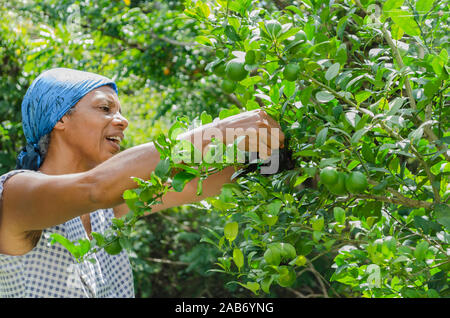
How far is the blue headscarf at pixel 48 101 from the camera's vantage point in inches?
75.0

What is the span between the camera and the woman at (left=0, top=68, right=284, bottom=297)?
158 centimetres

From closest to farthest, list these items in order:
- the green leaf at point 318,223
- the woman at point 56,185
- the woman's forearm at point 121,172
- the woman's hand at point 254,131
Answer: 1. the green leaf at point 318,223
2. the woman's hand at point 254,131
3. the woman's forearm at point 121,172
4. the woman at point 56,185

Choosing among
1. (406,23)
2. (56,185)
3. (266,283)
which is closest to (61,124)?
(56,185)

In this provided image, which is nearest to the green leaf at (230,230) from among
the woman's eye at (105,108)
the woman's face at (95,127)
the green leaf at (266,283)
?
the green leaf at (266,283)

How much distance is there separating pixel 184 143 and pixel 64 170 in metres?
1.09

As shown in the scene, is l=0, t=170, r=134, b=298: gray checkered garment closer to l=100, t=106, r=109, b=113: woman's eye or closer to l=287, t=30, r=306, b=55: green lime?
l=100, t=106, r=109, b=113: woman's eye

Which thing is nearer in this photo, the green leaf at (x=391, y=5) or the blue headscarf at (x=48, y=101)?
the green leaf at (x=391, y=5)

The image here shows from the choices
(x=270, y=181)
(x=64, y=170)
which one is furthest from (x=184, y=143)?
(x=64, y=170)

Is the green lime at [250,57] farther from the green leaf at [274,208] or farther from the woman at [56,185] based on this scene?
the woman at [56,185]

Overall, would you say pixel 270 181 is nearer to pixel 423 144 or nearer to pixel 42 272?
pixel 423 144

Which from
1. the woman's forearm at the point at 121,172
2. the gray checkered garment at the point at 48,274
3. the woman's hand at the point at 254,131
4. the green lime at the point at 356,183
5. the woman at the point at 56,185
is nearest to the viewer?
the green lime at the point at 356,183

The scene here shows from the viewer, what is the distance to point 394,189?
44.6 inches

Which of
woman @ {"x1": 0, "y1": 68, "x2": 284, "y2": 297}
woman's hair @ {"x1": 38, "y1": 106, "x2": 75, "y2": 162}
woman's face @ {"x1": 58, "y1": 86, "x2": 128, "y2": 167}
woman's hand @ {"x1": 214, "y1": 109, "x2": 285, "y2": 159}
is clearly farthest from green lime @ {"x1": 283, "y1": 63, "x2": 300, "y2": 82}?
woman's hair @ {"x1": 38, "y1": 106, "x2": 75, "y2": 162}
